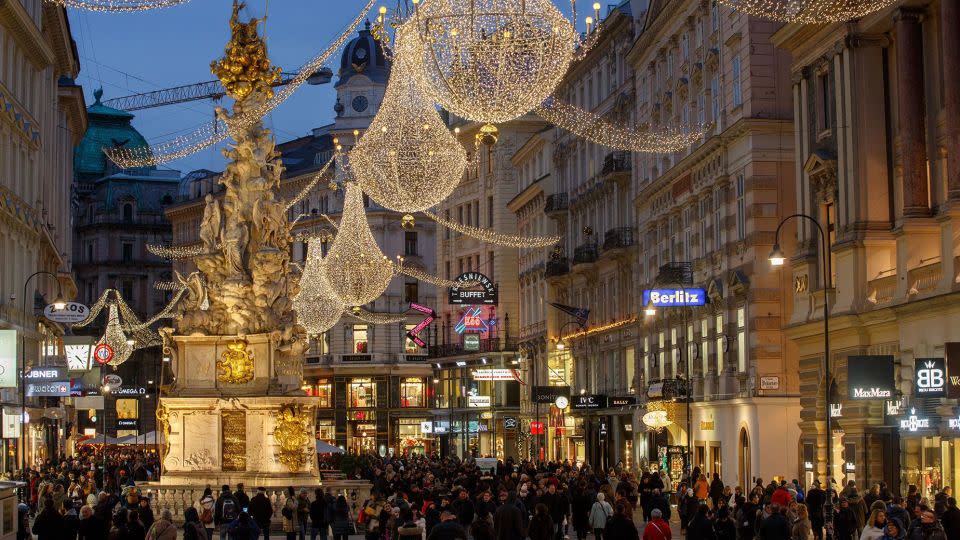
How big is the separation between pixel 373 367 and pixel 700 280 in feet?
249

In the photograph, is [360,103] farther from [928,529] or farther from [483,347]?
[928,529]

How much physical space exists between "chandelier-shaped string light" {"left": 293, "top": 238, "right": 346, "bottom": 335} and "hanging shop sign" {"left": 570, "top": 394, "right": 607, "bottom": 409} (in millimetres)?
12553

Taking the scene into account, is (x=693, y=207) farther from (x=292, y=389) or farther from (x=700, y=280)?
(x=292, y=389)

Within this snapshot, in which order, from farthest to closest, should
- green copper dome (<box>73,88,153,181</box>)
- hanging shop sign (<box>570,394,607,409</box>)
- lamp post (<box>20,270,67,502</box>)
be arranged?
1. green copper dome (<box>73,88,153,181</box>)
2. hanging shop sign (<box>570,394,607,409</box>)
3. lamp post (<box>20,270,67,502</box>)

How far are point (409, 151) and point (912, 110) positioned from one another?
17.3 meters

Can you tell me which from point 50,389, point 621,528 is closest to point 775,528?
point 621,528

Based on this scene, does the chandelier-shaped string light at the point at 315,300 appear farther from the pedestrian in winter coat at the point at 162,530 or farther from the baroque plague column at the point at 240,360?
the pedestrian in winter coat at the point at 162,530

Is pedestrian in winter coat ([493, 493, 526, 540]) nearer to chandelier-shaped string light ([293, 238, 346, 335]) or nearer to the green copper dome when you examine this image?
chandelier-shaped string light ([293, 238, 346, 335])

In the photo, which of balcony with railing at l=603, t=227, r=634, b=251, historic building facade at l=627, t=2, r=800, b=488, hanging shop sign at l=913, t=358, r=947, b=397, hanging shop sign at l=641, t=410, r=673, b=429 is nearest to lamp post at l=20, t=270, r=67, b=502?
hanging shop sign at l=641, t=410, r=673, b=429

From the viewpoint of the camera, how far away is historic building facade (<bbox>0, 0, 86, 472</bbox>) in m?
65.3

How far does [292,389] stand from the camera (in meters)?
45.9

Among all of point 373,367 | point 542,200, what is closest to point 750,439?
point 542,200

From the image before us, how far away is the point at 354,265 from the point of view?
310 feet

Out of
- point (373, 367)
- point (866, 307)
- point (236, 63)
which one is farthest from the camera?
point (373, 367)
